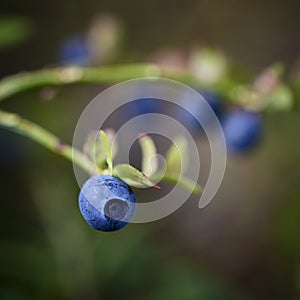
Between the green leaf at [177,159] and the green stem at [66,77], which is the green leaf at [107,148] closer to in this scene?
the green leaf at [177,159]

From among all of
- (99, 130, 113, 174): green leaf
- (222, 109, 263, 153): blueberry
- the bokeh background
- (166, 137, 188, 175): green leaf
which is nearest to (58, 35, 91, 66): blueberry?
the bokeh background

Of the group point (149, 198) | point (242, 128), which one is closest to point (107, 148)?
point (242, 128)

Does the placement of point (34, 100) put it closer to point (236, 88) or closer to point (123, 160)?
point (236, 88)

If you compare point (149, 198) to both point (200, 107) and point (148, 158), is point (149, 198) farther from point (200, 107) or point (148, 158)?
point (148, 158)

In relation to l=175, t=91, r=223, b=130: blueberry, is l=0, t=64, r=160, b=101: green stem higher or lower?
lower

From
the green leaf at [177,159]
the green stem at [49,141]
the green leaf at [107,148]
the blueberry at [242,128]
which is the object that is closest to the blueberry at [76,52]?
the blueberry at [242,128]

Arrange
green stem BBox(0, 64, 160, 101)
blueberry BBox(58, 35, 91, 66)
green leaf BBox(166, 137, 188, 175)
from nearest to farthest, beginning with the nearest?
green leaf BBox(166, 137, 188, 175)
green stem BBox(0, 64, 160, 101)
blueberry BBox(58, 35, 91, 66)

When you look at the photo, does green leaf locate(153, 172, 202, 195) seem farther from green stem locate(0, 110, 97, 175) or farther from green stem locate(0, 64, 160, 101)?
green stem locate(0, 64, 160, 101)

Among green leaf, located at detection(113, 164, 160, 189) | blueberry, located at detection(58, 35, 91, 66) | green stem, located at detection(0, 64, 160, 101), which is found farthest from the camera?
blueberry, located at detection(58, 35, 91, 66)
